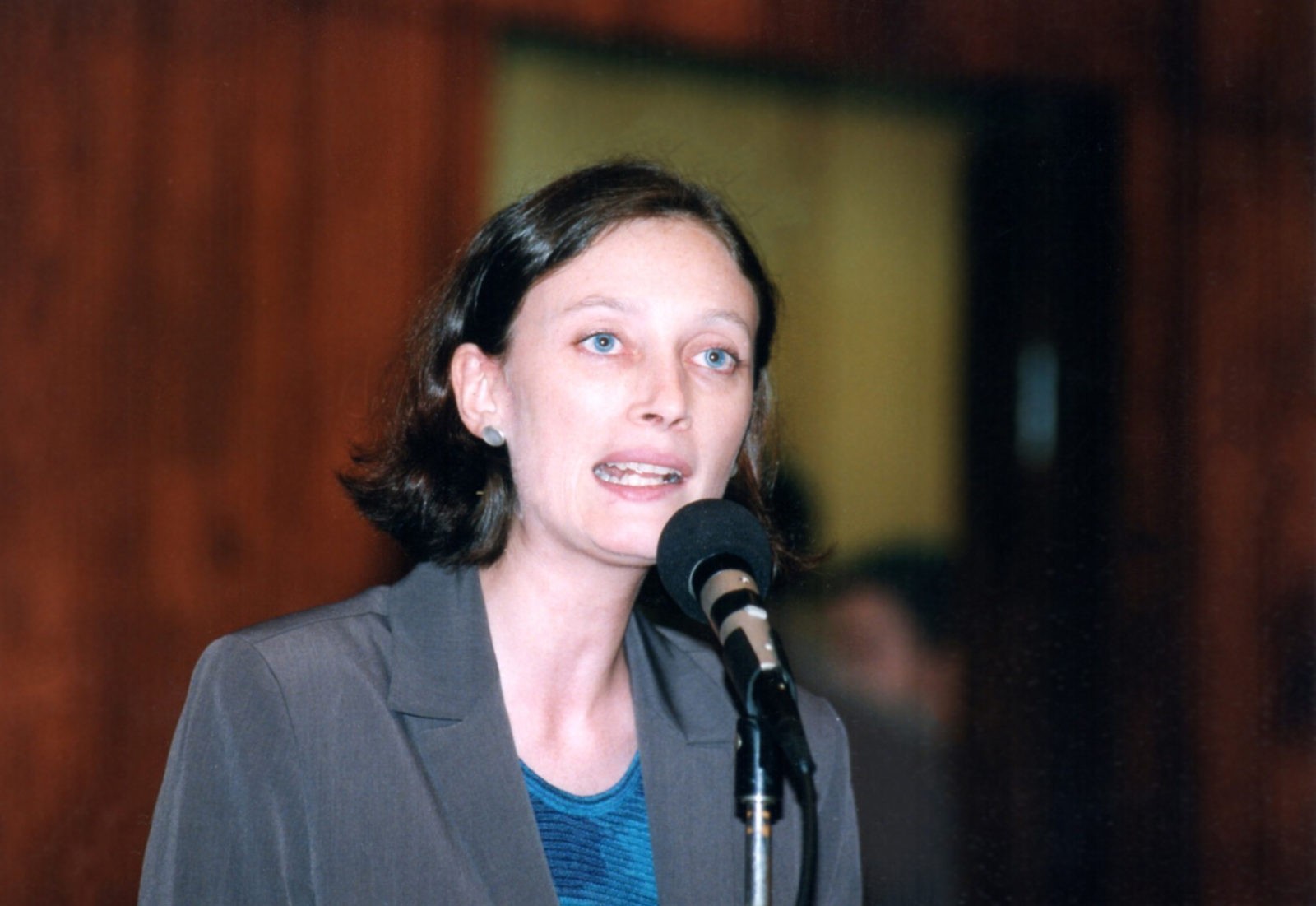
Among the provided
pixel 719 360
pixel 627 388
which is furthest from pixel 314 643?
pixel 719 360

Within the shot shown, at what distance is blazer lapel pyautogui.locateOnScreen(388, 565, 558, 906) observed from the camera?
1.57 meters

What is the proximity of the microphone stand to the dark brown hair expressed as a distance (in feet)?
2.92

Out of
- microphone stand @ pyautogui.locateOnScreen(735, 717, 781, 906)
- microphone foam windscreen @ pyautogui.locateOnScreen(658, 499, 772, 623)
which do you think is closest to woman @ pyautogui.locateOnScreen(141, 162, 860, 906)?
microphone foam windscreen @ pyautogui.locateOnScreen(658, 499, 772, 623)

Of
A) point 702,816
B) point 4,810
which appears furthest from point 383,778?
point 4,810

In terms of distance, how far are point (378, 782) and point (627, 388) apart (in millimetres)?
604

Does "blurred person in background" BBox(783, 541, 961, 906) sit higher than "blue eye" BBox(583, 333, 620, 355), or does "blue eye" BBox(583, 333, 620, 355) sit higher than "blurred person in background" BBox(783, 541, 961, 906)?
"blue eye" BBox(583, 333, 620, 355)

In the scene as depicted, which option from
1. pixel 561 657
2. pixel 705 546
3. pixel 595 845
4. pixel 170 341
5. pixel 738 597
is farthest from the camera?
pixel 170 341

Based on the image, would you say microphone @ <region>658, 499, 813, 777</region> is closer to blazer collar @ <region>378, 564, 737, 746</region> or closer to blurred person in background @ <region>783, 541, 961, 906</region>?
blazer collar @ <region>378, 564, 737, 746</region>

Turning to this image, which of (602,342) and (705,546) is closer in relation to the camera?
(705,546)

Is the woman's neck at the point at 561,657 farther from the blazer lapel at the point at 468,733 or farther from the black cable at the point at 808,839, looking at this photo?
the black cable at the point at 808,839

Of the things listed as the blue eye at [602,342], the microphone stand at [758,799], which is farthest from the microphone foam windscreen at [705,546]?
the blue eye at [602,342]

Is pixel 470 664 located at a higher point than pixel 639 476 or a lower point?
lower

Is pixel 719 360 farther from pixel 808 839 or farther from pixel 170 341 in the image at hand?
pixel 170 341

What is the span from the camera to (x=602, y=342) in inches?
65.6
